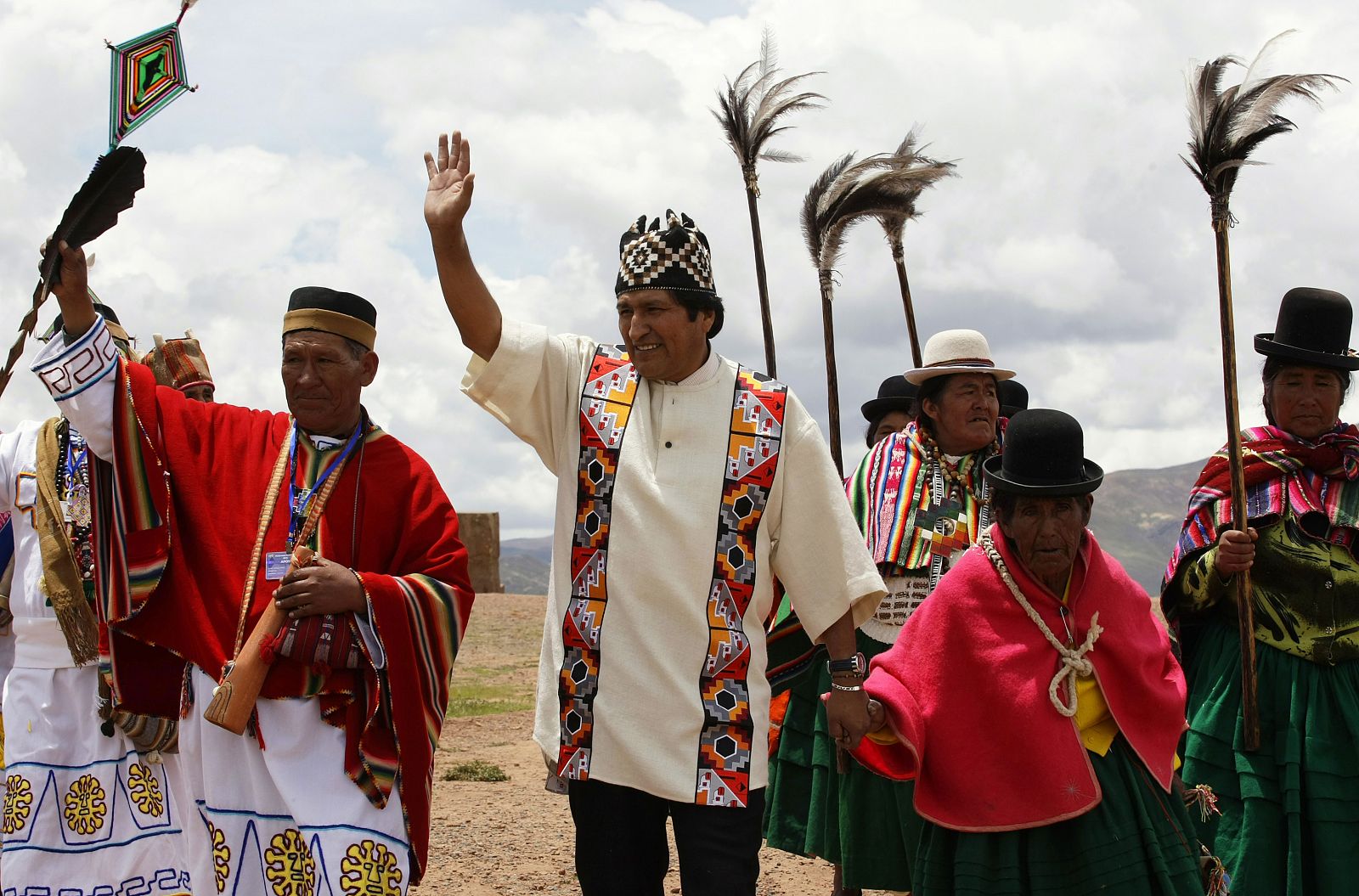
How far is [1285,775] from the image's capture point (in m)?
5.70

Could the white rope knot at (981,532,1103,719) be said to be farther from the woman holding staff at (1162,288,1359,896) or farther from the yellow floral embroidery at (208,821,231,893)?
the yellow floral embroidery at (208,821,231,893)

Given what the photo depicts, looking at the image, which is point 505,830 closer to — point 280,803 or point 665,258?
point 280,803

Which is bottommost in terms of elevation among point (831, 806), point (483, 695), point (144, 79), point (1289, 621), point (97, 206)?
point (483, 695)

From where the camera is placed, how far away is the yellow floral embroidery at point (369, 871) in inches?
173

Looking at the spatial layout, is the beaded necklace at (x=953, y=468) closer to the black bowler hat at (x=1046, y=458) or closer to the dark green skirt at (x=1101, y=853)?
the black bowler hat at (x=1046, y=458)

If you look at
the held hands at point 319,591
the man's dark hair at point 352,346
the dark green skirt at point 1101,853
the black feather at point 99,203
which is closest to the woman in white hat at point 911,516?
the dark green skirt at point 1101,853

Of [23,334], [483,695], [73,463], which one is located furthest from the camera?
[483,695]

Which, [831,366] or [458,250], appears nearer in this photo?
[458,250]

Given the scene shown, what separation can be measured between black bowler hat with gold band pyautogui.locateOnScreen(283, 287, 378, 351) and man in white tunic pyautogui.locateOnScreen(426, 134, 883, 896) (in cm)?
63

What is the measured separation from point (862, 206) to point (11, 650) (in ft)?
16.1

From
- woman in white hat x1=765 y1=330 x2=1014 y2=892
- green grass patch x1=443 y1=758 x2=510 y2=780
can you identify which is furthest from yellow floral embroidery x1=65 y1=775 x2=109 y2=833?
green grass patch x1=443 y1=758 x2=510 y2=780

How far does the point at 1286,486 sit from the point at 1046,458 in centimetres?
185

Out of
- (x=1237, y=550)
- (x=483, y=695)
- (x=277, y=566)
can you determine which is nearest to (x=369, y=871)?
(x=277, y=566)

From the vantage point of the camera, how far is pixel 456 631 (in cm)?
487
